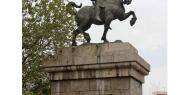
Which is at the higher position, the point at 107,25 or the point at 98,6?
the point at 98,6

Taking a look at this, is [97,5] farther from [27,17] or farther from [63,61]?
[27,17]

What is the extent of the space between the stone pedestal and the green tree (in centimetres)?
1325

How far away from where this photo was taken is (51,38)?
2769 centimetres

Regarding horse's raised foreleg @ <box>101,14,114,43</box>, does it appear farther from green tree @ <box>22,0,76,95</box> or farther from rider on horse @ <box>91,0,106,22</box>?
green tree @ <box>22,0,76,95</box>

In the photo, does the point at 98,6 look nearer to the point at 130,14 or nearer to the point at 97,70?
the point at 130,14

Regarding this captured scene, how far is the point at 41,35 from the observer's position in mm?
27250

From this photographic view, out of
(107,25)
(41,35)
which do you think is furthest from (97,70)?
(41,35)

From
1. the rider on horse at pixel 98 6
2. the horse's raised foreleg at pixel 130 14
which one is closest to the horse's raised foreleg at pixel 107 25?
the rider on horse at pixel 98 6

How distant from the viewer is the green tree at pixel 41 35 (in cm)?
2736

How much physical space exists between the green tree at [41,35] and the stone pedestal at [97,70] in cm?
1325

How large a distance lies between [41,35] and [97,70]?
46.6 ft
